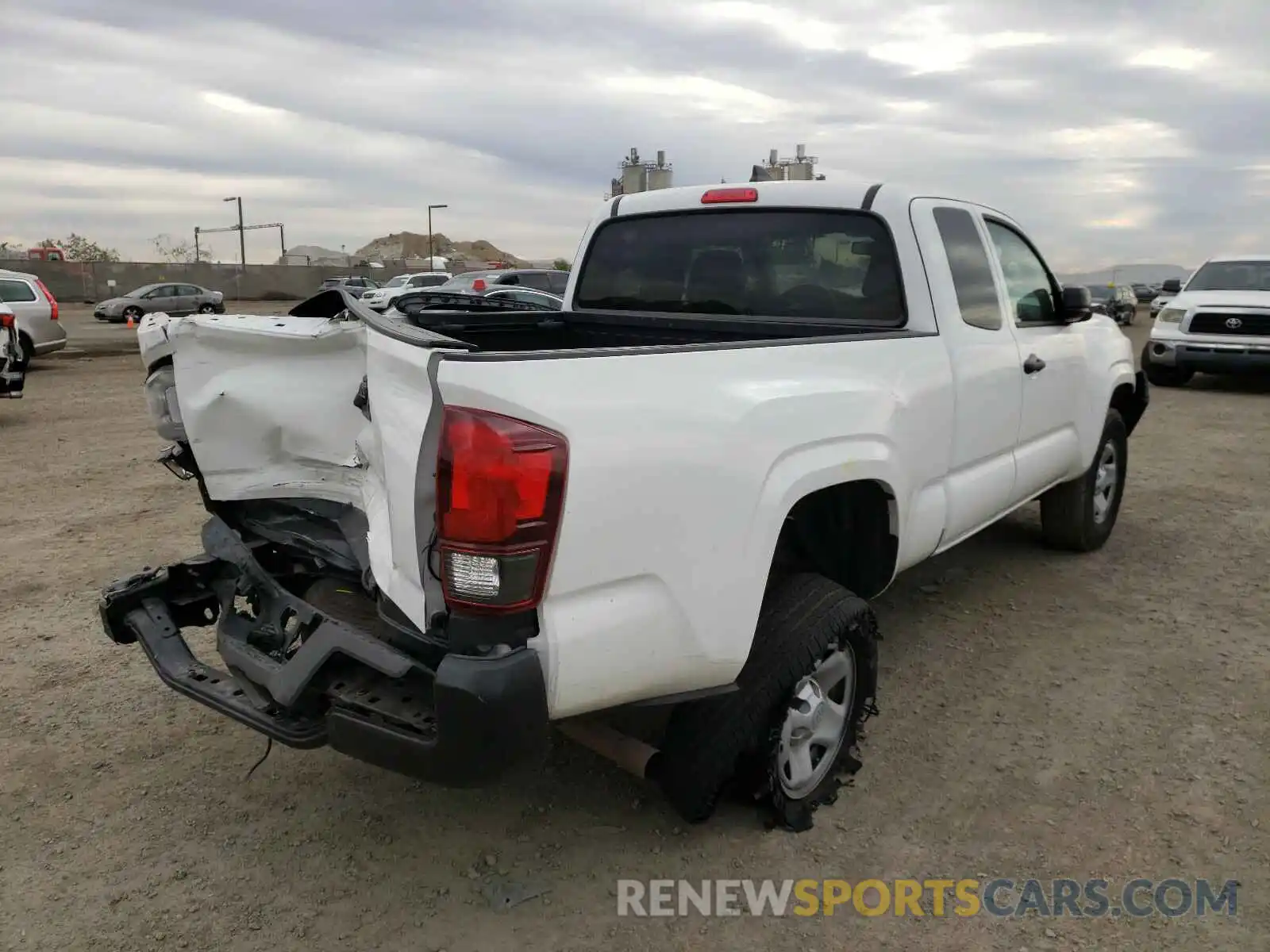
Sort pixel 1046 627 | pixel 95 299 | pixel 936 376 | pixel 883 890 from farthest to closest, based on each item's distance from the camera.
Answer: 1. pixel 95 299
2. pixel 1046 627
3. pixel 936 376
4. pixel 883 890

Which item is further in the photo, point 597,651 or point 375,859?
point 375,859

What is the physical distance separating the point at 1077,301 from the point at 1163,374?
420 inches

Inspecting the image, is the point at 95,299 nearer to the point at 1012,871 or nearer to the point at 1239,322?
the point at 1239,322

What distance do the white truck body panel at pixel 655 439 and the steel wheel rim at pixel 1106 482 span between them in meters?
1.73

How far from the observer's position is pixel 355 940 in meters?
2.48

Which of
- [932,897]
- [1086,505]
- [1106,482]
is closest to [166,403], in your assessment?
[932,897]

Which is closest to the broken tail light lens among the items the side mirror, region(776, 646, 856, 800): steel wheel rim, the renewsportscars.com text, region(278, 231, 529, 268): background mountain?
the renewsportscars.com text

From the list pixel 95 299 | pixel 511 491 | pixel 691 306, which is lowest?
pixel 95 299

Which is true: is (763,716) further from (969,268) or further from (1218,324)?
(1218,324)

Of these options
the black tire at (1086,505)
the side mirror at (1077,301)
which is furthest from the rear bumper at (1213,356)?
the side mirror at (1077,301)

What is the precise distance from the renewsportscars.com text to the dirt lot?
39mm

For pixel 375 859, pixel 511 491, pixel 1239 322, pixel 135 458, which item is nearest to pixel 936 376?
pixel 511 491

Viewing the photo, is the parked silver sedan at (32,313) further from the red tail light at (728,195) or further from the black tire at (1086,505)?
the black tire at (1086,505)

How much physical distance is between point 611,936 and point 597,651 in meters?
0.84
